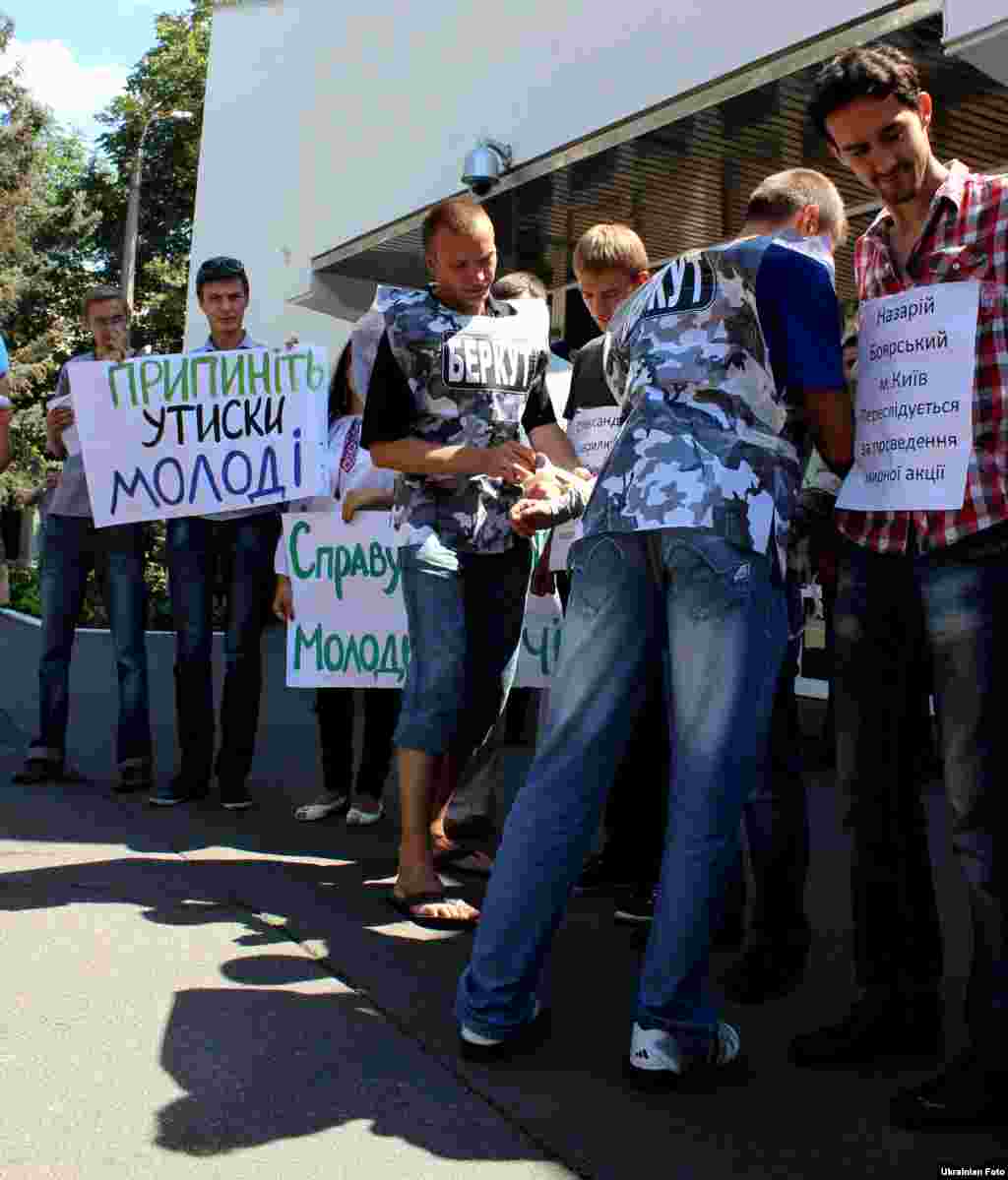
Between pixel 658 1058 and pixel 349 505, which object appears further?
pixel 349 505

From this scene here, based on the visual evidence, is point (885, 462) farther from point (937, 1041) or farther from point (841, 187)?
point (841, 187)

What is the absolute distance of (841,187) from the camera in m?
9.80

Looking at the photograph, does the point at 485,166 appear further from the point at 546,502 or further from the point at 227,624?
the point at 546,502

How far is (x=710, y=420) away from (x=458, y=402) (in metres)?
1.40

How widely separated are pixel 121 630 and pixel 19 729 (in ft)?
6.53

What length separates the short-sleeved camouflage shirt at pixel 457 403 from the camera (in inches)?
147

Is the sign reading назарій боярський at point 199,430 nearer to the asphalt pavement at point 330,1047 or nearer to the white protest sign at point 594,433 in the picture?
the white protest sign at point 594,433

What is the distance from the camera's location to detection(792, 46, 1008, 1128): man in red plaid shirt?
235 centimetres

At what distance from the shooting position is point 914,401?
2.47 m

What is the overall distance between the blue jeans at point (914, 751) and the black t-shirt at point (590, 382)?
5.40 feet

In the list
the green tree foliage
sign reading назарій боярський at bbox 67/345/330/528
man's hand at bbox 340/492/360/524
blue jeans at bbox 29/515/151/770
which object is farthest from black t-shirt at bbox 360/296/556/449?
the green tree foliage

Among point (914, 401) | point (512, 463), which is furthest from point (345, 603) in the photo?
point (914, 401)

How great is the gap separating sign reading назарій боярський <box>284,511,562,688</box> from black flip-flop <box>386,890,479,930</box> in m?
1.19

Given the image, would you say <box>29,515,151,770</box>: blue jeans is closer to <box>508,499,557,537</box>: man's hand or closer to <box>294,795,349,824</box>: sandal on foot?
<box>294,795,349,824</box>: sandal on foot
